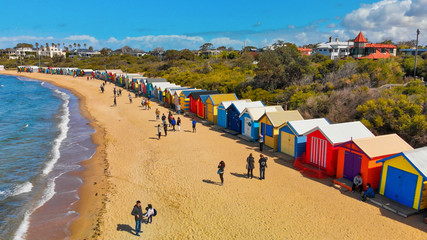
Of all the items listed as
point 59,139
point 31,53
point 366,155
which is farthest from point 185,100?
point 31,53

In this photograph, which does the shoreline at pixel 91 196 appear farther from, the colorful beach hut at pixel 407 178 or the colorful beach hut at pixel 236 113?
the colorful beach hut at pixel 407 178

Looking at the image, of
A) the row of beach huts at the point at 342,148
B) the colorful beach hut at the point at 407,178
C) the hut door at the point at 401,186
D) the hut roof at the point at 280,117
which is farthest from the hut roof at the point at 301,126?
the hut door at the point at 401,186

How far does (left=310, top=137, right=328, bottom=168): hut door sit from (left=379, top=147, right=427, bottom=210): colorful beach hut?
269 centimetres

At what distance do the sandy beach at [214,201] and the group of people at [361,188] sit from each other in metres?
0.32

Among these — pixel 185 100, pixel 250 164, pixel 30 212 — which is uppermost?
pixel 185 100

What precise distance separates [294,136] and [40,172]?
13.1 meters

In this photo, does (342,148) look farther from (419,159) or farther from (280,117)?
(280,117)

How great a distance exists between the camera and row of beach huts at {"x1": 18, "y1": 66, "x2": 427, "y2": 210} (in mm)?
10117

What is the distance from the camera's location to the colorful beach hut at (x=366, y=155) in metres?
11.4

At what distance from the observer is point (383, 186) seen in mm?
11016

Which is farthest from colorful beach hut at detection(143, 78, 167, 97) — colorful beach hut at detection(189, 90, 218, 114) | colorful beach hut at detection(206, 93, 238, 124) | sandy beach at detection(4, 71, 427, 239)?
sandy beach at detection(4, 71, 427, 239)

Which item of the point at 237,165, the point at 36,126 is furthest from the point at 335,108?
the point at 36,126

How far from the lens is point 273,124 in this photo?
1661cm

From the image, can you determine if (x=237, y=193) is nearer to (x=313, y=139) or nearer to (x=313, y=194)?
(x=313, y=194)
